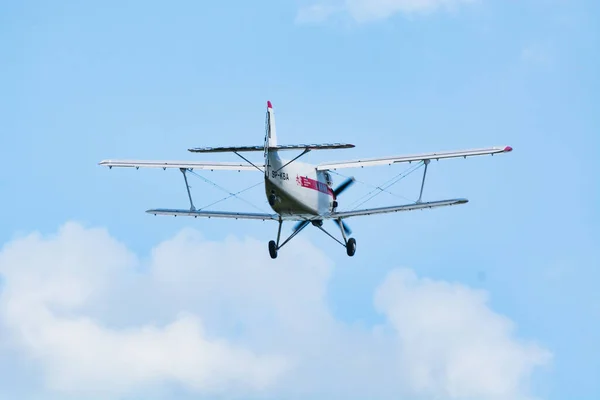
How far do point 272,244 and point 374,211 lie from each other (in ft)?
12.3

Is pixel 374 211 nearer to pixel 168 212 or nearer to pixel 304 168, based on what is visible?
pixel 304 168

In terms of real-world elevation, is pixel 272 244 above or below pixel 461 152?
below

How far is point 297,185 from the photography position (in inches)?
1736

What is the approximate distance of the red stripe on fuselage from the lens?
44469mm

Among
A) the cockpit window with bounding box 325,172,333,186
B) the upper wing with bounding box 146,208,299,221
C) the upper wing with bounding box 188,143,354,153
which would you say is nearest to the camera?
the upper wing with bounding box 188,143,354,153

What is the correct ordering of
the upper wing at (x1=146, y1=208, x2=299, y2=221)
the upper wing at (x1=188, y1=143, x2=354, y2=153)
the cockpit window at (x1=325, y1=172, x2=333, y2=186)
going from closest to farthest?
the upper wing at (x1=188, y1=143, x2=354, y2=153)
the upper wing at (x1=146, y1=208, x2=299, y2=221)
the cockpit window at (x1=325, y1=172, x2=333, y2=186)

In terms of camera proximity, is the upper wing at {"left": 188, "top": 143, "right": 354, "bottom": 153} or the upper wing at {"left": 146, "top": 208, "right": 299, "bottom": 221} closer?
the upper wing at {"left": 188, "top": 143, "right": 354, "bottom": 153}

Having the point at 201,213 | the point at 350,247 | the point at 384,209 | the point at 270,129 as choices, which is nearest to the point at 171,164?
the point at 201,213

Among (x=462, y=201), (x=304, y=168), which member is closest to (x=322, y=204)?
(x=304, y=168)

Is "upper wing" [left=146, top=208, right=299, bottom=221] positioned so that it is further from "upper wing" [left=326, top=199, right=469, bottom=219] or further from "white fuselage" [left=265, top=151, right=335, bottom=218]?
"upper wing" [left=326, top=199, right=469, bottom=219]

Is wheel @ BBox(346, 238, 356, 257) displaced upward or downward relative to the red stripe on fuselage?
downward

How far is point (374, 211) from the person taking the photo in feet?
151

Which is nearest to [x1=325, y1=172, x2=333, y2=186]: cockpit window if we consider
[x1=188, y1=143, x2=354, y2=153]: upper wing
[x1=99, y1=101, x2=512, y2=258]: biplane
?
[x1=99, y1=101, x2=512, y2=258]: biplane

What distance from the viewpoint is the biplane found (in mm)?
42906
